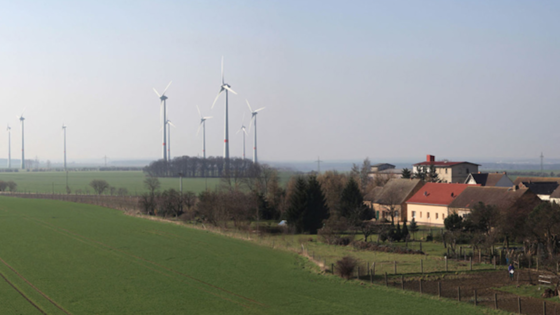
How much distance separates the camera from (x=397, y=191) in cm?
6450

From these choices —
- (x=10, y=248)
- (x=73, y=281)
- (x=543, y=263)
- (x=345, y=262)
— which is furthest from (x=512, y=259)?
(x=10, y=248)

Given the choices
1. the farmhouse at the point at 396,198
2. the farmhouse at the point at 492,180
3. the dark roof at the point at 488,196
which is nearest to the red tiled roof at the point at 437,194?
the farmhouse at the point at 396,198

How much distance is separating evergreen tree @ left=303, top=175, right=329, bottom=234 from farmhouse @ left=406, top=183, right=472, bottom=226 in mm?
10277

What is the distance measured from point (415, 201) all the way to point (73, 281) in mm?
41809

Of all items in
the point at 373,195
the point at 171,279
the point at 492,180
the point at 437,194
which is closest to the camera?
the point at 171,279

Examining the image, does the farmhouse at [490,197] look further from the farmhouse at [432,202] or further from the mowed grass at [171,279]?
the mowed grass at [171,279]

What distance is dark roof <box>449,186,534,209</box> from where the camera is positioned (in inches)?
1953

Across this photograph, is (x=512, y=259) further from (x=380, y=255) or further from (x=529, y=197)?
(x=529, y=197)

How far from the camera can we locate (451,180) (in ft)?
270

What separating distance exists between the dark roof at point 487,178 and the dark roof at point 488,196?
14.4 metres

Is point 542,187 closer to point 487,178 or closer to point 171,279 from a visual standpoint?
A: point 487,178

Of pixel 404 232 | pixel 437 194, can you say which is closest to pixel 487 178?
pixel 437 194

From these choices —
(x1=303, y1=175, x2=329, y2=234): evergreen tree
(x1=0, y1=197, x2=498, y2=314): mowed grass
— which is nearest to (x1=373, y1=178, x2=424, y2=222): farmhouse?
(x1=303, y1=175, x2=329, y2=234): evergreen tree

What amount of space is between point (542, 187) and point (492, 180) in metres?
6.73
